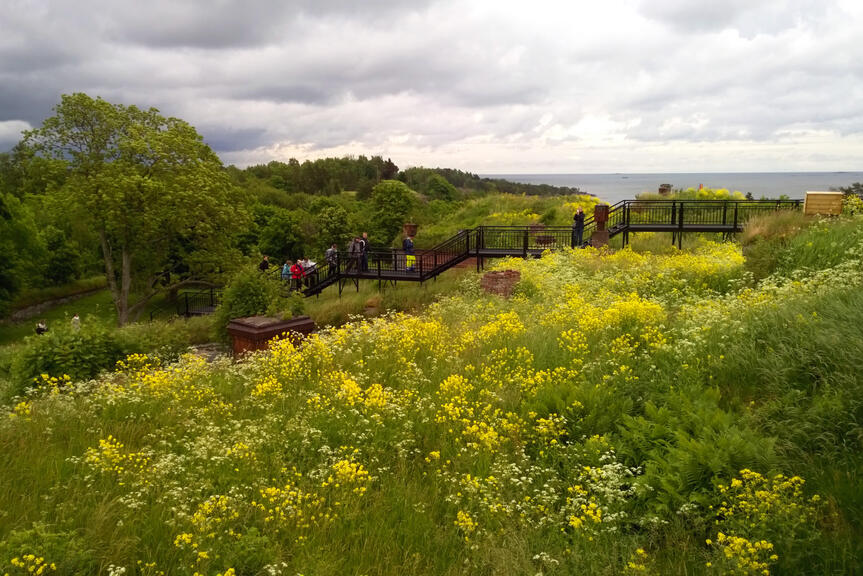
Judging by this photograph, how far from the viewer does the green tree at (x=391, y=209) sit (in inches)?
1843

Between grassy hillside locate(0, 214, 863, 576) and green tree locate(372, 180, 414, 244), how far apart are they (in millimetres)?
40275

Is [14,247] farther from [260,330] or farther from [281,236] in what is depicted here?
[260,330]

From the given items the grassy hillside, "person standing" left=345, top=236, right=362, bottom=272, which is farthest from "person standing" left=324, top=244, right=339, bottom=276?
the grassy hillside

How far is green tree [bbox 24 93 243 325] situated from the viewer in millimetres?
19484

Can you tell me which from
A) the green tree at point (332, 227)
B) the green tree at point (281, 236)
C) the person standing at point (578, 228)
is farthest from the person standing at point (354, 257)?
the green tree at point (281, 236)

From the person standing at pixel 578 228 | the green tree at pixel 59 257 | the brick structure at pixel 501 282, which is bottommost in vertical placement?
the green tree at pixel 59 257

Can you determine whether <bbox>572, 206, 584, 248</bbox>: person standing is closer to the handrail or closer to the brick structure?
the handrail

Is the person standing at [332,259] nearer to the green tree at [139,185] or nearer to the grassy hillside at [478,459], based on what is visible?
the green tree at [139,185]

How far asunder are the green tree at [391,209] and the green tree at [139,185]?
2427cm

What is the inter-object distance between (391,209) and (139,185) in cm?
2864

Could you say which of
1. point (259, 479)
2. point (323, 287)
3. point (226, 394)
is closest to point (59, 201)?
point (323, 287)

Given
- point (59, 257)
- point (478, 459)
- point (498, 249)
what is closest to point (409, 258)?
point (498, 249)

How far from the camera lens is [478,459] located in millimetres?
4402

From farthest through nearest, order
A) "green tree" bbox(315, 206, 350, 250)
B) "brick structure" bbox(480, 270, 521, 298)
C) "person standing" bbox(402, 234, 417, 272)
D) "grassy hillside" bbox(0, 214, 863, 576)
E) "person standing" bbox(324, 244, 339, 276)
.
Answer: "green tree" bbox(315, 206, 350, 250) → "person standing" bbox(324, 244, 339, 276) → "person standing" bbox(402, 234, 417, 272) → "brick structure" bbox(480, 270, 521, 298) → "grassy hillside" bbox(0, 214, 863, 576)
